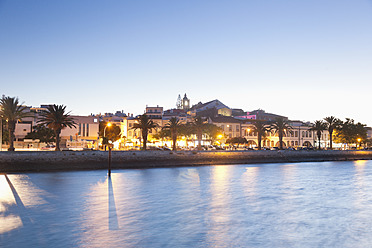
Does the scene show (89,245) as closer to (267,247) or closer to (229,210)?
(267,247)

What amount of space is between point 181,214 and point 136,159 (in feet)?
124

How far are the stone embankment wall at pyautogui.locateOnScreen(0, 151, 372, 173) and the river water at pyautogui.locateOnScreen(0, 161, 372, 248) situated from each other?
32.0ft

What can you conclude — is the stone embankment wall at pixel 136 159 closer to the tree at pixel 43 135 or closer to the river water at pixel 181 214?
the river water at pixel 181 214

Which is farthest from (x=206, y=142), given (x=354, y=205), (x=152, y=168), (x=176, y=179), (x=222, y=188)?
(x=354, y=205)

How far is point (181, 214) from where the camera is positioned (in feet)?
80.0

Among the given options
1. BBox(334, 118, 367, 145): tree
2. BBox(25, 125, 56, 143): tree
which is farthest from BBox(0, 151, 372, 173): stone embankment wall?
BBox(25, 125, 56, 143): tree

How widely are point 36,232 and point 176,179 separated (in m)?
26.7

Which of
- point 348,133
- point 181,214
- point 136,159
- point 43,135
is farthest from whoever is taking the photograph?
point 348,133

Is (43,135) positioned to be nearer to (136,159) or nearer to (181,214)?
(136,159)

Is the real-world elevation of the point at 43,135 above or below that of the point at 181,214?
above

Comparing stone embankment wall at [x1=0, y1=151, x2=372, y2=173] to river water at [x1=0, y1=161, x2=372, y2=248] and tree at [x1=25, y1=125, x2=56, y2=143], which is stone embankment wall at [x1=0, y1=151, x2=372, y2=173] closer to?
river water at [x1=0, y1=161, x2=372, y2=248]

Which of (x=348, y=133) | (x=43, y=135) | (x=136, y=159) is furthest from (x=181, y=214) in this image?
(x=348, y=133)

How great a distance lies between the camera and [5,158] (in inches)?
1964

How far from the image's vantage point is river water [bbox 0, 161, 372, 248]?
18047 mm
